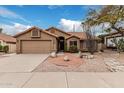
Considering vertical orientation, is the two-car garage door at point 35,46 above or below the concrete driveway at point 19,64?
above

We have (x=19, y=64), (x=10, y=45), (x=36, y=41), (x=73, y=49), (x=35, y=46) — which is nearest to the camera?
(x=19, y=64)

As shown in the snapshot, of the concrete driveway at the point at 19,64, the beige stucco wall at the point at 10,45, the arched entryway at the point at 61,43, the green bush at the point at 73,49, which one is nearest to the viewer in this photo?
the concrete driveway at the point at 19,64

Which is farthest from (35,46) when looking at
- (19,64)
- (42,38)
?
(19,64)

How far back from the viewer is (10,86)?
26.8ft

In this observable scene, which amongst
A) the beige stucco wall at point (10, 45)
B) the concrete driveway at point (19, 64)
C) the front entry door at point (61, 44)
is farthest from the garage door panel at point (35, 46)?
the concrete driveway at point (19, 64)

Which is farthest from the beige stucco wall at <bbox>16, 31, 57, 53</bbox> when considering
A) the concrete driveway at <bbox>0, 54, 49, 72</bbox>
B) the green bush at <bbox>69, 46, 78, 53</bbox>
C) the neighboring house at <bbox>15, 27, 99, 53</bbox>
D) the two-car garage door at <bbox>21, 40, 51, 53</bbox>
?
the concrete driveway at <bbox>0, 54, 49, 72</bbox>

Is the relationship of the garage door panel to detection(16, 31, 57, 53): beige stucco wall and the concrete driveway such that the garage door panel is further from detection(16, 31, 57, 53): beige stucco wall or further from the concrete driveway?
the concrete driveway

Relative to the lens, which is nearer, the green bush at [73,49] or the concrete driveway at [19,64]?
the concrete driveway at [19,64]

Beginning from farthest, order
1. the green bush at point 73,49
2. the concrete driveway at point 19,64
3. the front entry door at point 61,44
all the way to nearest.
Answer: the front entry door at point 61,44 → the green bush at point 73,49 → the concrete driveway at point 19,64

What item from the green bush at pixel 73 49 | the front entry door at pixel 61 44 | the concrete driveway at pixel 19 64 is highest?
the front entry door at pixel 61 44

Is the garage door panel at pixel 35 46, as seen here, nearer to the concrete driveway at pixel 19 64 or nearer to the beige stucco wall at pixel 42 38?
the beige stucco wall at pixel 42 38

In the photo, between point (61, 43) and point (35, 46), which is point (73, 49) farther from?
point (35, 46)
